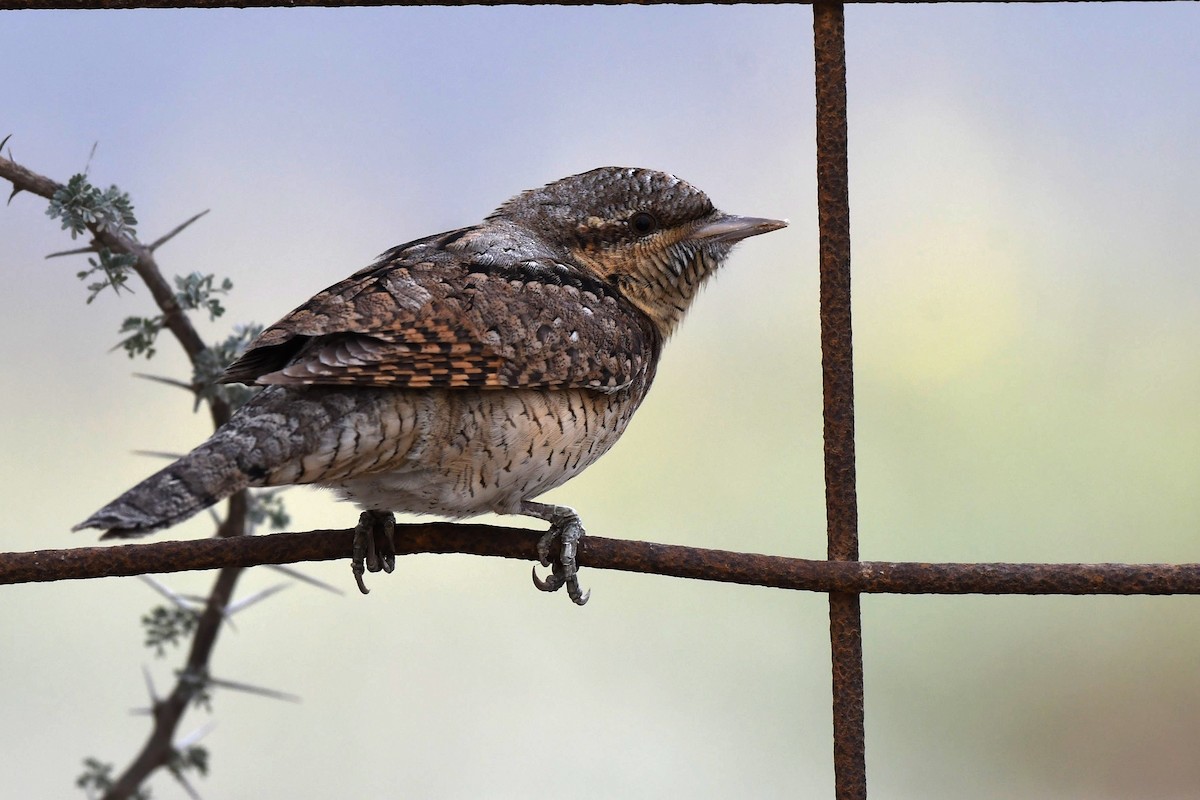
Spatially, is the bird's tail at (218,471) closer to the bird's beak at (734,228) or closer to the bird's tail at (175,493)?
the bird's tail at (175,493)

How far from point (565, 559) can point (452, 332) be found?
39 centimetres

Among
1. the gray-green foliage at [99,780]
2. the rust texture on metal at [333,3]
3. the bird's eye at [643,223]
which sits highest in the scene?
the rust texture on metal at [333,3]

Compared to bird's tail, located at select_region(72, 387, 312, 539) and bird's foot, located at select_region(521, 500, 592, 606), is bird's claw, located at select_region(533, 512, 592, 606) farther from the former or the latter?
bird's tail, located at select_region(72, 387, 312, 539)

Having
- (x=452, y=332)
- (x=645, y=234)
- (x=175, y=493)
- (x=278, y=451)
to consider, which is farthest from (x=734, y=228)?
(x=175, y=493)

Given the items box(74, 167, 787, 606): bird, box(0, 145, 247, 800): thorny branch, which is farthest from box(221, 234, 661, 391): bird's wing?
box(0, 145, 247, 800): thorny branch

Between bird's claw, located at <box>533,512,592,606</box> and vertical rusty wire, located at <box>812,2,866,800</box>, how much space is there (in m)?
0.41

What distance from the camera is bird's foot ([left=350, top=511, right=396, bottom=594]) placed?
Result: 6.98ft

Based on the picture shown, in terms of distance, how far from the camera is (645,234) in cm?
246

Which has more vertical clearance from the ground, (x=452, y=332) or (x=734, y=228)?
(x=734, y=228)

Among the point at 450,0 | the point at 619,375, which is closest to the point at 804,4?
the point at 450,0

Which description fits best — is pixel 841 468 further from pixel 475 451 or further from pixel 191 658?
pixel 191 658

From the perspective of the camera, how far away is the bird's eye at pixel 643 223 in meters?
2.44

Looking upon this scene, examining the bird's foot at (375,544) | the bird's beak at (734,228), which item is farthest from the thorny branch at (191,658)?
the bird's beak at (734,228)

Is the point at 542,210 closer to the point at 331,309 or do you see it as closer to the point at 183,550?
the point at 331,309
